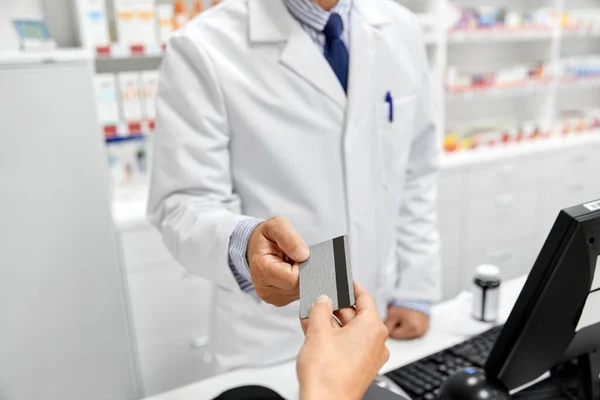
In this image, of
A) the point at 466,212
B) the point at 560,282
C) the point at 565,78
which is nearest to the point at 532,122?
the point at 565,78

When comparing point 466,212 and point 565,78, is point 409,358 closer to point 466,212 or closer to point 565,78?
point 466,212

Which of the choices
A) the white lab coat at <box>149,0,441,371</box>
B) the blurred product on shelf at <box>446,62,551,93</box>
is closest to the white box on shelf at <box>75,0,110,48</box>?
the white lab coat at <box>149,0,441,371</box>

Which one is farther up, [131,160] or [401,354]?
[131,160]

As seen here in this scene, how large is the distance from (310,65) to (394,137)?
10.2 inches

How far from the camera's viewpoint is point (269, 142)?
99 centimetres

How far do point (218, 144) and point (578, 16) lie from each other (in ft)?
11.4

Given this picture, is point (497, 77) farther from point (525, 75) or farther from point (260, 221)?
point (260, 221)

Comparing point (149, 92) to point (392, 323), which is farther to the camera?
point (149, 92)

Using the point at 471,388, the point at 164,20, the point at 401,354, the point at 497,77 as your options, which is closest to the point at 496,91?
→ the point at 497,77

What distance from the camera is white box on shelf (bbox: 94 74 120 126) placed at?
2195 millimetres

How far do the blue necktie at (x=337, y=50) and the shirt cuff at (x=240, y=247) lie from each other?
0.41 meters

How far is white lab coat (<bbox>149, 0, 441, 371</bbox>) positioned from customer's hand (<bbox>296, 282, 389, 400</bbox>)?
416 millimetres

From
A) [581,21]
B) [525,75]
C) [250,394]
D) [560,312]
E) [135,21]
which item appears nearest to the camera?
[560,312]

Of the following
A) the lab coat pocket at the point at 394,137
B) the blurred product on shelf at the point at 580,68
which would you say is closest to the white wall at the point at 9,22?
the lab coat pocket at the point at 394,137
